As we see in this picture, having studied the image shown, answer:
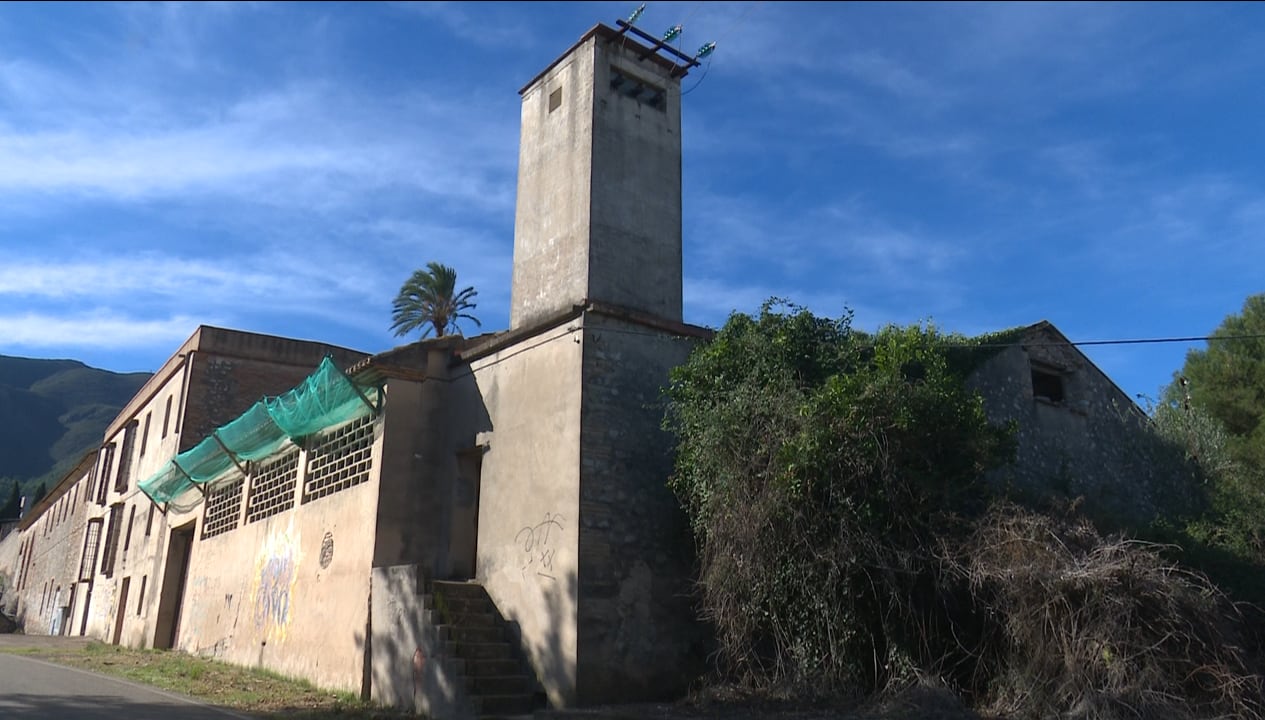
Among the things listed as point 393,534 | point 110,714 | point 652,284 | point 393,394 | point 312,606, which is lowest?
point 110,714

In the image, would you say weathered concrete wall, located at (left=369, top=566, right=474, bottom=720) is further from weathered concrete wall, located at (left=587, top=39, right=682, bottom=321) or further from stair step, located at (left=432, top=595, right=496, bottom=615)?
weathered concrete wall, located at (left=587, top=39, right=682, bottom=321)

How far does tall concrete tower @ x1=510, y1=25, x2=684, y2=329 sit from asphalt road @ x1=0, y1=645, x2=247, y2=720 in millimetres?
6405

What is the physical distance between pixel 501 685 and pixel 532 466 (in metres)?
2.65

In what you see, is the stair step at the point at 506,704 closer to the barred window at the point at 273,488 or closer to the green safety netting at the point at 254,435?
the barred window at the point at 273,488

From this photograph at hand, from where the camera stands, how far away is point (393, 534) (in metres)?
12.6

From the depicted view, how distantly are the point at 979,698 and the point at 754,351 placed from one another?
450 cm

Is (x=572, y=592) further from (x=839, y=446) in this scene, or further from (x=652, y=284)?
(x=652, y=284)

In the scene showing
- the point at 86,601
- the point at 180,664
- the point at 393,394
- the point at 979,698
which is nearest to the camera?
the point at 979,698

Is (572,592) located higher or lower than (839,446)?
lower

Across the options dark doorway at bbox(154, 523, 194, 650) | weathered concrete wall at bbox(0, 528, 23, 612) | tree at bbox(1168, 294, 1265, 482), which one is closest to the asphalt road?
dark doorway at bbox(154, 523, 194, 650)

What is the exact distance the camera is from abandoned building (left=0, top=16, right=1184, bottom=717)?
10.9 meters

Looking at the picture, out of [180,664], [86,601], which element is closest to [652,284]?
[180,664]

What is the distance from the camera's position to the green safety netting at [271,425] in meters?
13.8

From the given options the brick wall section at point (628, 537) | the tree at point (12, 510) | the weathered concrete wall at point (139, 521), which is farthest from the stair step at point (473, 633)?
the tree at point (12, 510)
